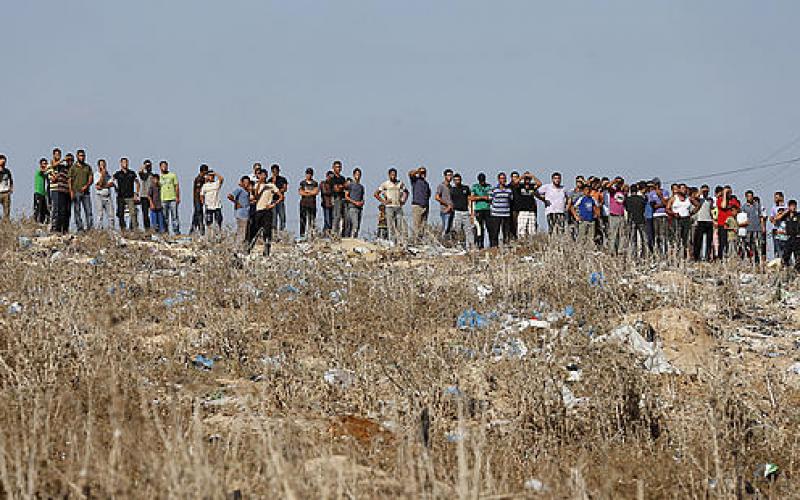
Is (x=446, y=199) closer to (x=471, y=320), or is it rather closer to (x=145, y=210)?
(x=145, y=210)

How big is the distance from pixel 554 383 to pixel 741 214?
11.6 meters

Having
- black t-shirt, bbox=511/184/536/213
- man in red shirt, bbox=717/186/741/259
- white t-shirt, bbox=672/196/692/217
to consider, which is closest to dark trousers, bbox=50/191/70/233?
black t-shirt, bbox=511/184/536/213

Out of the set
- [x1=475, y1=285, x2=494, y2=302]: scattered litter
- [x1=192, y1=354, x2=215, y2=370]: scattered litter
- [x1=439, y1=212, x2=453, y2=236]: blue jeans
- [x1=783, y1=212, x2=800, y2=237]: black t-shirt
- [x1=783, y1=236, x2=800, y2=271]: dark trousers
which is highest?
[x1=439, y1=212, x2=453, y2=236]: blue jeans

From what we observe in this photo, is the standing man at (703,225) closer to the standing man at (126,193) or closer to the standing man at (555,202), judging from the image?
the standing man at (555,202)

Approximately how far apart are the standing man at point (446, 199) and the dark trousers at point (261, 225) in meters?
3.79

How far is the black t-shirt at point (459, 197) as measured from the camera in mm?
16953

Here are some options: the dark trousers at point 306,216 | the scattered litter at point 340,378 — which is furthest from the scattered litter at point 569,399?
the dark trousers at point 306,216

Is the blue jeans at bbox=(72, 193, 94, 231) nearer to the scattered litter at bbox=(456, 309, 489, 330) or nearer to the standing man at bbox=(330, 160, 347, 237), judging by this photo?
the standing man at bbox=(330, 160, 347, 237)

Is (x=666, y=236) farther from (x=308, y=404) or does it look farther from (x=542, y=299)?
(x=308, y=404)

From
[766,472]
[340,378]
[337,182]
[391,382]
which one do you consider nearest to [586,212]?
[337,182]

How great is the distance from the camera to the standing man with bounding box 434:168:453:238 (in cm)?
1691

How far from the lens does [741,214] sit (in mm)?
16859

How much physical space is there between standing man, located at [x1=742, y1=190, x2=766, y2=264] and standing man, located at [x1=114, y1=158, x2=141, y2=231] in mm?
10449

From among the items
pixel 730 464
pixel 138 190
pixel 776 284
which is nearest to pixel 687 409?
pixel 730 464
